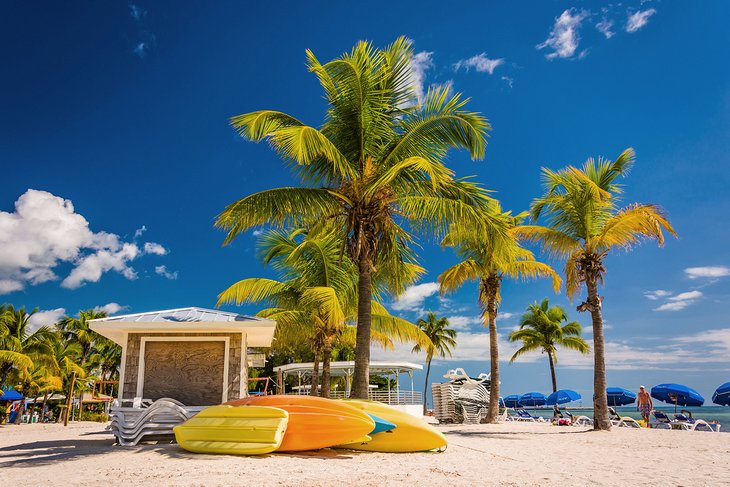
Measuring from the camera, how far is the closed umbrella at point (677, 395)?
25.8 meters

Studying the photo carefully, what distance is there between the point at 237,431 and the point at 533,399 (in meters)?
43.2

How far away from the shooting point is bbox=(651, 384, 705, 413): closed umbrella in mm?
25791

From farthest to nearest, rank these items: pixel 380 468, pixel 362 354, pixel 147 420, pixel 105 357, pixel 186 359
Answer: pixel 105 357 → pixel 186 359 → pixel 362 354 → pixel 147 420 → pixel 380 468

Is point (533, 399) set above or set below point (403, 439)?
below

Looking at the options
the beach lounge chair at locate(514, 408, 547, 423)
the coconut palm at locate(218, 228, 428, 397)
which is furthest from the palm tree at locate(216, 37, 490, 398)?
the beach lounge chair at locate(514, 408, 547, 423)

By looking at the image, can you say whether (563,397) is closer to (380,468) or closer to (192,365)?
(192,365)

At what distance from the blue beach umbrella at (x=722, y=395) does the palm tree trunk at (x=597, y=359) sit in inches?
645

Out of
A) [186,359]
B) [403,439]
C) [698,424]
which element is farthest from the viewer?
[698,424]

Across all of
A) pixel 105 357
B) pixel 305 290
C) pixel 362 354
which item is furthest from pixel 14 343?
pixel 362 354

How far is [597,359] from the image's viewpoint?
15430 millimetres

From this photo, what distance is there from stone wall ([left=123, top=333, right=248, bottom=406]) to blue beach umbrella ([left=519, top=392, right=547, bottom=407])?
39.6 metres

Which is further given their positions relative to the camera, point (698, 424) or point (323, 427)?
point (698, 424)

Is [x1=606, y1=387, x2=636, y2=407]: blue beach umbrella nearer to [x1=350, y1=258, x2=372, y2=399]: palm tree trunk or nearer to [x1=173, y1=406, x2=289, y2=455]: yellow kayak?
[x1=350, y1=258, x2=372, y2=399]: palm tree trunk

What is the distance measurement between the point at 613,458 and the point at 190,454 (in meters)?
6.92
